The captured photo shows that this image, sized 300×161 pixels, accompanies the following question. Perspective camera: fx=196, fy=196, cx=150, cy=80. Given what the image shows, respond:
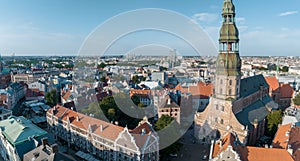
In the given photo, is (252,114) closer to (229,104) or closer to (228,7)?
(229,104)

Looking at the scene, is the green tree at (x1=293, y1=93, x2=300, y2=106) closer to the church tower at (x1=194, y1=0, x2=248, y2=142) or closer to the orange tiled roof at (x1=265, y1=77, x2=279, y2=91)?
the orange tiled roof at (x1=265, y1=77, x2=279, y2=91)

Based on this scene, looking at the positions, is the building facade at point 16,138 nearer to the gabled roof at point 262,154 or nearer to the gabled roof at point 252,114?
the gabled roof at point 262,154

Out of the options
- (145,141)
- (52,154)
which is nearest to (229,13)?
(145,141)

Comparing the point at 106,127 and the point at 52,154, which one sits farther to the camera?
the point at 106,127

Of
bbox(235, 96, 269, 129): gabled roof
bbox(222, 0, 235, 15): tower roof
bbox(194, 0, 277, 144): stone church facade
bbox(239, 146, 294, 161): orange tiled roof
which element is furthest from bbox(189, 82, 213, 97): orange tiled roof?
bbox(239, 146, 294, 161): orange tiled roof

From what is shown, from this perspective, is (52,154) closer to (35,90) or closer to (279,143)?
(279,143)

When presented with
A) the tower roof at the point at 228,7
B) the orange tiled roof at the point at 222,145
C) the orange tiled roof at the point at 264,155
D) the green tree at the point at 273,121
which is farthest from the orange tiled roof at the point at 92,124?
the green tree at the point at 273,121

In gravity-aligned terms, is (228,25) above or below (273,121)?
above

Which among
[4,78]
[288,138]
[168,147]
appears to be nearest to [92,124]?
[168,147]
